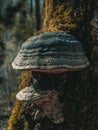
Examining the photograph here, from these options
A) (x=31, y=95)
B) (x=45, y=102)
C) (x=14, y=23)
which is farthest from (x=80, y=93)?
(x=14, y=23)

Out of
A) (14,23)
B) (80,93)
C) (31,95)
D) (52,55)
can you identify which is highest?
(52,55)

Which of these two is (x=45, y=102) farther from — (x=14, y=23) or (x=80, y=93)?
(x=14, y=23)

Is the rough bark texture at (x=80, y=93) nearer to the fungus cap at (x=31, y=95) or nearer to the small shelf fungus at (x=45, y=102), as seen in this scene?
the small shelf fungus at (x=45, y=102)

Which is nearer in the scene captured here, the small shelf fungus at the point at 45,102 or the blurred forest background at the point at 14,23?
the small shelf fungus at the point at 45,102

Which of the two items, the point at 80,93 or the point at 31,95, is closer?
the point at 31,95

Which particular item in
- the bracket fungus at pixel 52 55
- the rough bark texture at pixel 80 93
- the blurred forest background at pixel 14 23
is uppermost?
the bracket fungus at pixel 52 55

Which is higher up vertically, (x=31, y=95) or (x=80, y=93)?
(x=31, y=95)

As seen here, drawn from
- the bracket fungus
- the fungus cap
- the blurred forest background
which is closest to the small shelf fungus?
the fungus cap

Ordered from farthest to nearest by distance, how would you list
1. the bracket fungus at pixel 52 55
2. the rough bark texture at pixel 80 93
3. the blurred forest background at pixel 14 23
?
1. the blurred forest background at pixel 14 23
2. the rough bark texture at pixel 80 93
3. the bracket fungus at pixel 52 55

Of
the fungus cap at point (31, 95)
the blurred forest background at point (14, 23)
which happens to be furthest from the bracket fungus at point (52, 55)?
the blurred forest background at point (14, 23)
